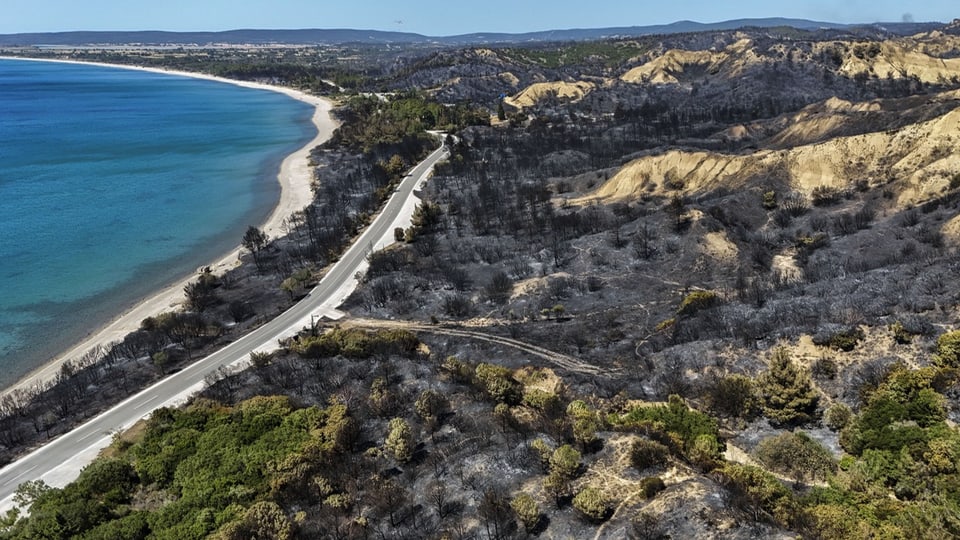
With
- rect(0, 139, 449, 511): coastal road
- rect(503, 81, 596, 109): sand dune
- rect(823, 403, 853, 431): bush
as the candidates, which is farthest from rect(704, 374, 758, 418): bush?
rect(503, 81, 596, 109): sand dune

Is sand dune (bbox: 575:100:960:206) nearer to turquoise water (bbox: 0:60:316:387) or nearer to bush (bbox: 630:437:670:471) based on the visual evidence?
bush (bbox: 630:437:670:471)

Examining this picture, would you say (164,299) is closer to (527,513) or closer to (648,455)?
(527,513)

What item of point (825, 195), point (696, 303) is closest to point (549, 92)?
point (825, 195)

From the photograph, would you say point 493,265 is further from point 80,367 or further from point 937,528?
point 937,528

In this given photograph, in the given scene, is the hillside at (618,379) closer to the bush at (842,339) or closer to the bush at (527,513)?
the bush at (527,513)

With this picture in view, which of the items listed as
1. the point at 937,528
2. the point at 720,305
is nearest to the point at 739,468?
the point at 937,528
